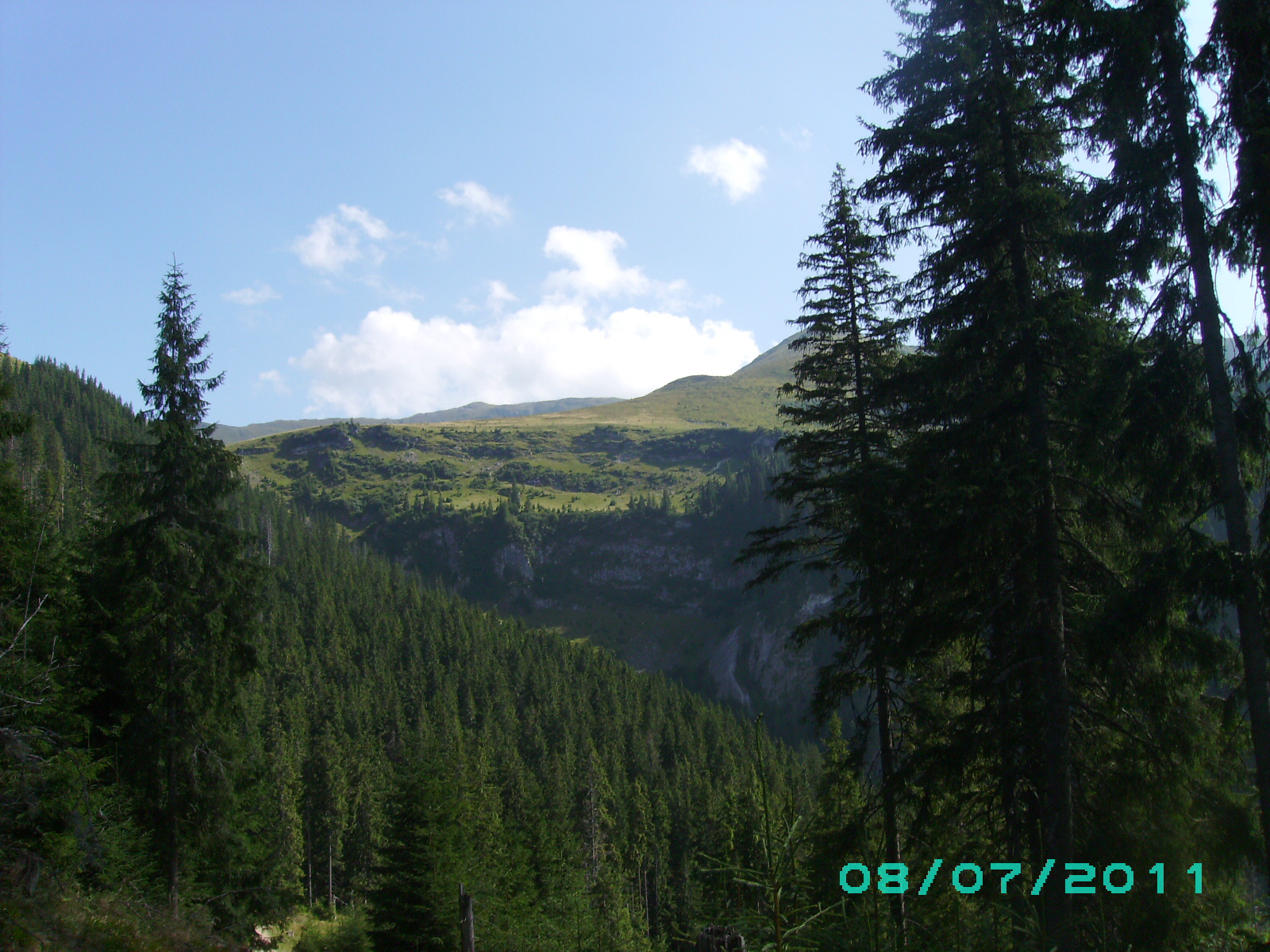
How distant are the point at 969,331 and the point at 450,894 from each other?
54.9ft

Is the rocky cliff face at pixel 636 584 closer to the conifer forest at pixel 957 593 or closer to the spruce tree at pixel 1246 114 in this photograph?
the conifer forest at pixel 957 593

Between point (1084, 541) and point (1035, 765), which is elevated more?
point (1084, 541)

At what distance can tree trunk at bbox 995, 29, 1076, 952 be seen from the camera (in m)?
8.82

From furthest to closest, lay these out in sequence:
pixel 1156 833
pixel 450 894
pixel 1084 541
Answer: pixel 450 894 < pixel 1084 541 < pixel 1156 833

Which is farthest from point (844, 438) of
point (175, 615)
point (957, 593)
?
point (175, 615)

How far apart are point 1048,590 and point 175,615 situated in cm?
1580

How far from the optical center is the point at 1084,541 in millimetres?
10461

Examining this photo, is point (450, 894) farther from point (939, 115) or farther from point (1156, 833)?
point (939, 115)

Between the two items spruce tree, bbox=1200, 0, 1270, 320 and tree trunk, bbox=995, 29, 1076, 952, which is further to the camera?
tree trunk, bbox=995, 29, 1076, 952

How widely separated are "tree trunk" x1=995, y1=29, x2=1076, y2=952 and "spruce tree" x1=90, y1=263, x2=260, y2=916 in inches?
598

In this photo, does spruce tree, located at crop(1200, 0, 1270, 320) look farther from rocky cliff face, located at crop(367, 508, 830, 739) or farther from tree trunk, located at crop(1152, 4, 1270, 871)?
rocky cliff face, located at crop(367, 508, 830, 739)

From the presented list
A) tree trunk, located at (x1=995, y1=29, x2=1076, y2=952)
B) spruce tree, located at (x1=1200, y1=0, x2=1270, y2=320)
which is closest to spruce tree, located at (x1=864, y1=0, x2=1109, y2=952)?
tree trunk, located at (x1=995, y1=29, x2=1076, y2=952)

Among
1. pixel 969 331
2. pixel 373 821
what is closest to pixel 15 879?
pixel 969 331

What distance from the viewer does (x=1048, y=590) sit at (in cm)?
952
